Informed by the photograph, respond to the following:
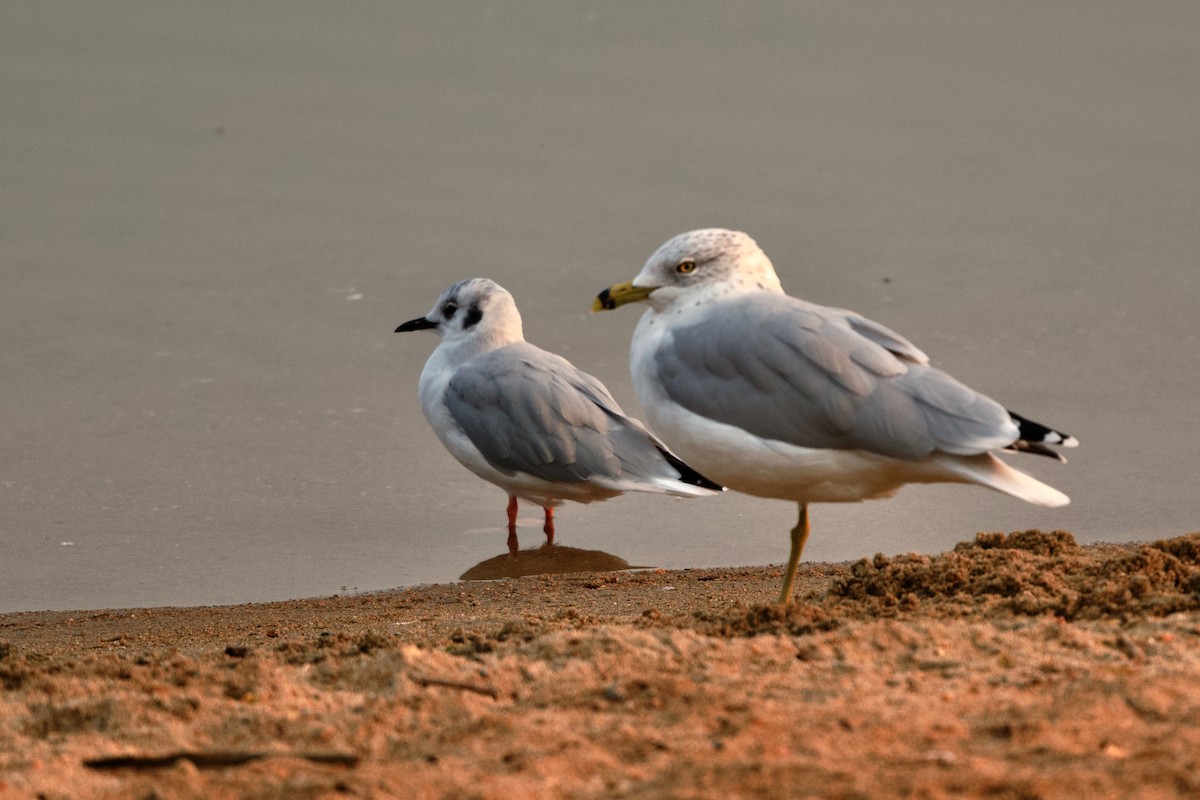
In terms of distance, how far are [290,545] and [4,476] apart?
1587 mm

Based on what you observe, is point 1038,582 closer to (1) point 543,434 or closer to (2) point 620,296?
(2) point 620,296

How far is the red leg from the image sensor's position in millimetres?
7344

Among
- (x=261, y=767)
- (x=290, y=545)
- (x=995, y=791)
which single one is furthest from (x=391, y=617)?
(x=995, y=791)

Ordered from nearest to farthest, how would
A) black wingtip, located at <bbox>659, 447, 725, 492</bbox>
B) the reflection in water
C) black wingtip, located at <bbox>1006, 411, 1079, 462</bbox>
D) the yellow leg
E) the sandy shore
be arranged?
the sandy shore < black wingtip, located at <bbox>1006, 411, 1079, 462</bbox> < the yellow leg < the reflection in water < black wingtip, located at <bbox>659, 447, 725, 492</bbox>

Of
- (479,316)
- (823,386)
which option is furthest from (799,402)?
(479,316)

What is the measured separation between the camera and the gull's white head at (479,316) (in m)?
8.05

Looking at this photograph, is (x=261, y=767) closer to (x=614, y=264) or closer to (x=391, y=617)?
(x=391, y=617)

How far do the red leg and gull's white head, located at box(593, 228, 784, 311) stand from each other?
2.33m

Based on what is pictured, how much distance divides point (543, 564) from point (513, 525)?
0.56 meters

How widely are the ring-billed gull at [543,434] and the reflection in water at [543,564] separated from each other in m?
0.20

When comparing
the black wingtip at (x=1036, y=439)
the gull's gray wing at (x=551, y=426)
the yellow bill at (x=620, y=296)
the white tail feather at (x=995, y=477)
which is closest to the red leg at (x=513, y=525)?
the gull's gray wing at (x=551, y=426)

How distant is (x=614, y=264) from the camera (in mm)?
9812

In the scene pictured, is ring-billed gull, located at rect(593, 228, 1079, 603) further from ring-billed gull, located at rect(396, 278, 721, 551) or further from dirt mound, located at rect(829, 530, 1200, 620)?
ring-billed gull, located at rect(396, 278, 721, 551)

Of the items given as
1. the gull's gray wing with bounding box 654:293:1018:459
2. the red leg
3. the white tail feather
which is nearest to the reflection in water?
the red leg
